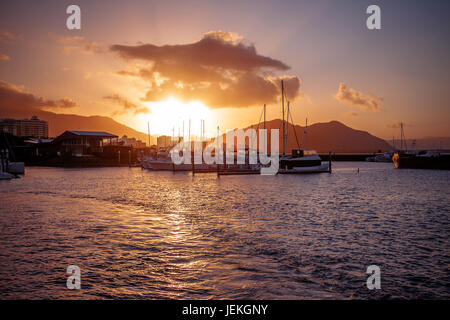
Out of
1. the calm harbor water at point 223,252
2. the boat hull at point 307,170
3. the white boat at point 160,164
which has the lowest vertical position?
the calm harbor water at point 223,252

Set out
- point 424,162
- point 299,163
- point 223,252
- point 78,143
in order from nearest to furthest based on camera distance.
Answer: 1. point 223,252
2. point 299,163
3. point 424,162
4. point 78,143

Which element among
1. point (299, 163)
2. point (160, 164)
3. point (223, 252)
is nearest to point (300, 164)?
point (299, 163)

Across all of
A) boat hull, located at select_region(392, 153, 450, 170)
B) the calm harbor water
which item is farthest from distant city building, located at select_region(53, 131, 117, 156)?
boat hull, located at select_region(392, 153, 450, 170)

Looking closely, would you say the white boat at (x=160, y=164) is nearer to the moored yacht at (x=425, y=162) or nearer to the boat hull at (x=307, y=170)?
the boat hull at (x=307, y=170)

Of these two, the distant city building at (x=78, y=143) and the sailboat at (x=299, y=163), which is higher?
the distant city building at (x=78, y=143)

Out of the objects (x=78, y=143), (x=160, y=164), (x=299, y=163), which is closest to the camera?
(x=299, y=163)

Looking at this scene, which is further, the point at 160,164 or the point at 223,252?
the point at 160,164

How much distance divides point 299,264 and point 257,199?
16.3m

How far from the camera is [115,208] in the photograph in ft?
70.6

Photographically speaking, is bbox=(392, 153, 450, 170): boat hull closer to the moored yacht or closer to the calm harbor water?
the moored yacht

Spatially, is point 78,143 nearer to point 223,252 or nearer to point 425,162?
point 223,252

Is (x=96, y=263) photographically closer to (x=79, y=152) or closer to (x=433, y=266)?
(x=433, y=266)

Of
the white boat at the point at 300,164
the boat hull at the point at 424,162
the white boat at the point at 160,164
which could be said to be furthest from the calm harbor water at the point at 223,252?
the boat hull at the point at 424,162
